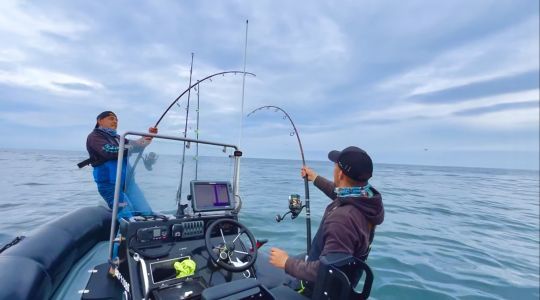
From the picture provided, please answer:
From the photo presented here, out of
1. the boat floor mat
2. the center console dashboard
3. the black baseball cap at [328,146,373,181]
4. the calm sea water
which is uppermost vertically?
the black baseball cap at [328,146,373,181]

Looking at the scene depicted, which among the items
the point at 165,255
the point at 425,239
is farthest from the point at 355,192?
the point at 425,239

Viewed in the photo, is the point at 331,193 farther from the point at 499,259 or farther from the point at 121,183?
the point at 499,259

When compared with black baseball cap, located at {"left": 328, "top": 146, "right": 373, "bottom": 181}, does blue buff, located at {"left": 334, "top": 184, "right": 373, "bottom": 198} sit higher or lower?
lower

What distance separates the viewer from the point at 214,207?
2.92 m

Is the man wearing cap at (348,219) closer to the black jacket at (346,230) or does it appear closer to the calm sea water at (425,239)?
the black jacket at (346,230)

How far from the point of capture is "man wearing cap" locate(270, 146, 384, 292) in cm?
186

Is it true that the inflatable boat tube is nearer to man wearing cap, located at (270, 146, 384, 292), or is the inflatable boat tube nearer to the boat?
the boat

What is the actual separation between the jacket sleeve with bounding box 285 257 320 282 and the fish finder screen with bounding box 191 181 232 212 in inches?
46.3

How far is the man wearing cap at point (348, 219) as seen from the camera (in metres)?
1.86

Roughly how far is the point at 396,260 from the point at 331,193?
2.84m

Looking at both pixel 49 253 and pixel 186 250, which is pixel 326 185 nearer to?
pixel 186 250

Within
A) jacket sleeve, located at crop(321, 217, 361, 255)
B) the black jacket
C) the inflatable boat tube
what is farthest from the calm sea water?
jacket sleeve, located at crop(321, 217, 361, 255)

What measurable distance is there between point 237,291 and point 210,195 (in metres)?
1.49

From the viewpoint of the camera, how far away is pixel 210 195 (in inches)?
116
